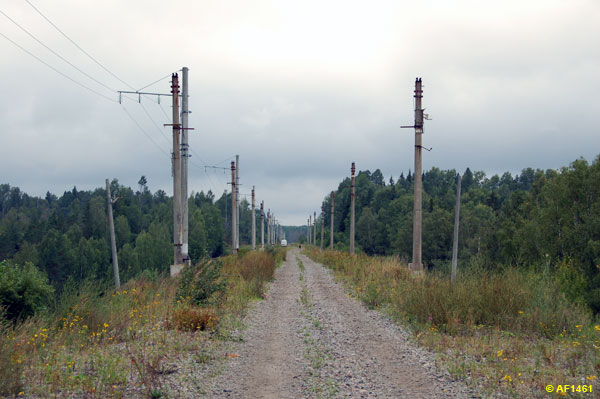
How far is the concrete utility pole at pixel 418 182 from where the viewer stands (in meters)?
17.5

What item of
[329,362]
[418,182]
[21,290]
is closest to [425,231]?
[418,182]

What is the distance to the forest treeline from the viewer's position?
3238cm

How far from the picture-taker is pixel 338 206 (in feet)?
466

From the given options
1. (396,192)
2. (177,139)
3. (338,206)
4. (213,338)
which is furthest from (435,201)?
(213,338)

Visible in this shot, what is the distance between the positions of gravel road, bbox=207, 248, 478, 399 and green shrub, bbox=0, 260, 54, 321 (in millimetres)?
7567

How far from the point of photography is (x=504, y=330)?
408 inches

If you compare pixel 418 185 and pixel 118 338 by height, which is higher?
pixel 418 185

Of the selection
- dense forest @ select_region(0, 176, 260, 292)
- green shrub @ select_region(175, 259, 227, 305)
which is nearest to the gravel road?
green shrub @ select_region(175, 259, 227, 305)

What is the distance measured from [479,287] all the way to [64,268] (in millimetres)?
73300

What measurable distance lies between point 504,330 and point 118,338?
23.8 ft

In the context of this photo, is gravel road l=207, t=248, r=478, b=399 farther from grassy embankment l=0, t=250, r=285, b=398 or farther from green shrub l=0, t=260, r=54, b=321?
green shrub l=0, t=260, r=54, b=321

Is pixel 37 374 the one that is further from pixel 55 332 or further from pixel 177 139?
pixel 177 139

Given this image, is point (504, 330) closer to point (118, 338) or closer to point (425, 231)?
point (118, 338)

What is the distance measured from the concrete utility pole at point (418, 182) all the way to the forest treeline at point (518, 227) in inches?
36.2
